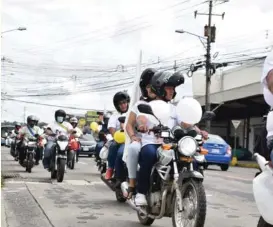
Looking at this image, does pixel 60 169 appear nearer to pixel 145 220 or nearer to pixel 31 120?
pixel 31 120

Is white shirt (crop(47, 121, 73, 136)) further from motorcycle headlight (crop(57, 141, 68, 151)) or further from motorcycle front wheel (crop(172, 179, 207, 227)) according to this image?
A: motorcycle front wheel (crop(172, 179, 207, 227))

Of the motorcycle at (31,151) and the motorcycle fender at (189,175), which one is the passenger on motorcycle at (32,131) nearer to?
the motorcycle at (31,151)

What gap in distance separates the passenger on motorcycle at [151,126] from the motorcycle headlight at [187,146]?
456mm

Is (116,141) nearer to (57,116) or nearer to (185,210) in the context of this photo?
(185,210)

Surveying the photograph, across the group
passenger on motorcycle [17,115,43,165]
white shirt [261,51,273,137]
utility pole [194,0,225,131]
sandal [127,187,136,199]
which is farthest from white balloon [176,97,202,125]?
utility pole [194,0,225,131]

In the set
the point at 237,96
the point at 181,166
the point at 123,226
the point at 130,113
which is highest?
the point at 237,96

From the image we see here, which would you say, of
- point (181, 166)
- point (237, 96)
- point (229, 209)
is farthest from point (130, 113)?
point (237, 96)

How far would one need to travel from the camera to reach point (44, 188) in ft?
33.8

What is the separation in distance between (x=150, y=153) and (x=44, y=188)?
4980mm

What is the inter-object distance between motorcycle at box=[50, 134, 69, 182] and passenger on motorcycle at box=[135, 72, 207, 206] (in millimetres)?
5820

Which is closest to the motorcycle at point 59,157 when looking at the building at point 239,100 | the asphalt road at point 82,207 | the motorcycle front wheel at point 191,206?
the asphalt road at point 82,207

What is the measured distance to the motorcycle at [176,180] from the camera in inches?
201

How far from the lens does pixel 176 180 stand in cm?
531

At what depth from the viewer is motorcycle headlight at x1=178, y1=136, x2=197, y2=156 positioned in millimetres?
5238
